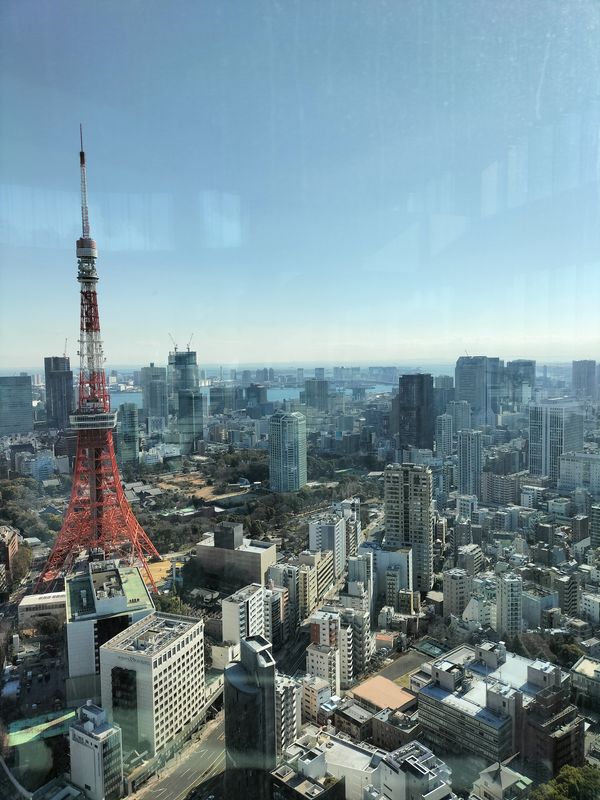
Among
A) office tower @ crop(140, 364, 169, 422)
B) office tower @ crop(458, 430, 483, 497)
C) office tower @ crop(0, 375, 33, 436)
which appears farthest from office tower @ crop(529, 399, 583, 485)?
office tower @ crop(0, 375, 33, 436)

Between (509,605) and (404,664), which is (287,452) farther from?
(404,664)

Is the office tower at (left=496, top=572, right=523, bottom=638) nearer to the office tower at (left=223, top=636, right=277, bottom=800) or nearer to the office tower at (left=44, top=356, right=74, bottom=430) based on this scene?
the office tower at (left=223, top=636, right=277, bottom=800)

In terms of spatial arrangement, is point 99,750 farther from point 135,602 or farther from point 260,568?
point 260,568

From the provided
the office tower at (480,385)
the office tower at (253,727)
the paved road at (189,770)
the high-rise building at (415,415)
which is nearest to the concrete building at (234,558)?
the paved road at (189,770)

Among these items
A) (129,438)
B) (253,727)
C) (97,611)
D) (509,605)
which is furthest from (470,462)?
(253,727)

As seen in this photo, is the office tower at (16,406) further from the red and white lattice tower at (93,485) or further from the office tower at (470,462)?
the office tower at (470,462)
